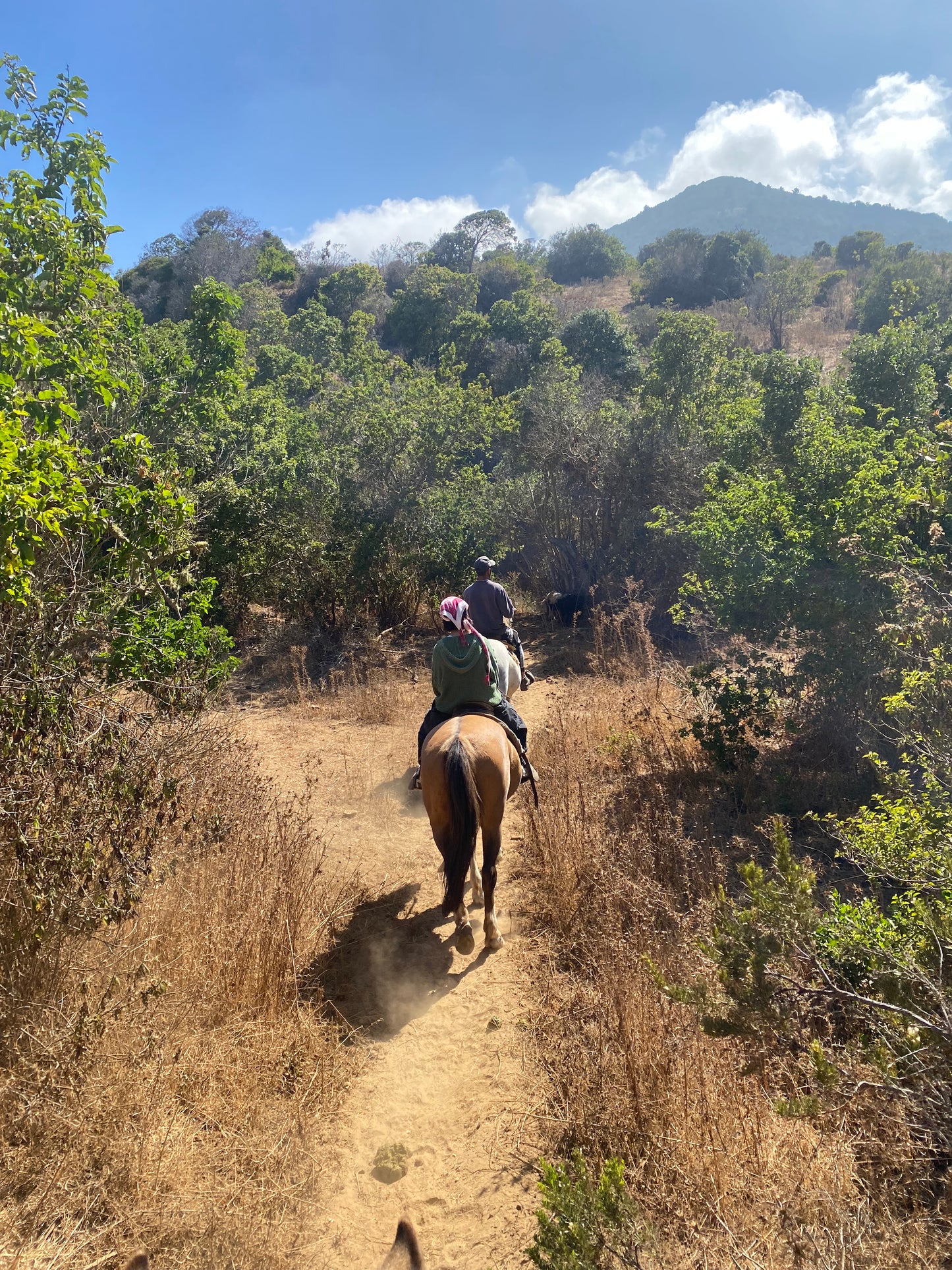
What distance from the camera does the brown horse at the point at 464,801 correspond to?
4.27 m

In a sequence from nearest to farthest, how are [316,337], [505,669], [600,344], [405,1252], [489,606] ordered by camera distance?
[405,1252], [505,669], [489,606], [600,344], [316,337]

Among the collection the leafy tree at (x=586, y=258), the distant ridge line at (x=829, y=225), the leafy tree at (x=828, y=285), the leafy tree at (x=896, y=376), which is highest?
the distant ridge line at (x=829, y=225)

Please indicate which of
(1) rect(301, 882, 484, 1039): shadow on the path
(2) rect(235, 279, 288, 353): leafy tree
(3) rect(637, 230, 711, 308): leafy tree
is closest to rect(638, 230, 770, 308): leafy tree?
(3) rect(637, 230, 711, 308): leafy tree

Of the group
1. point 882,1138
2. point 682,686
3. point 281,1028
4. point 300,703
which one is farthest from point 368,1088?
point 300,703

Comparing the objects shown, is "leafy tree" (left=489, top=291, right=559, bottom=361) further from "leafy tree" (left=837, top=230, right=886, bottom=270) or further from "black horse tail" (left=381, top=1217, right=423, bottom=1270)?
"black horse tail" (left=381, top=1217, right=423, bottom=1270)

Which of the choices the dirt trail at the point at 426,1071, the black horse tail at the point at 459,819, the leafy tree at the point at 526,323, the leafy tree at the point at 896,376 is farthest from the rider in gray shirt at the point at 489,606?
the leafy tree at the point at 526,323

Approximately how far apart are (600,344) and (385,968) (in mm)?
29409

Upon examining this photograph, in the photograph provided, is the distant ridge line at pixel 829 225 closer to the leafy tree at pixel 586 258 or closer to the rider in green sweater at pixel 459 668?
the leafy tree at pixel 586 258

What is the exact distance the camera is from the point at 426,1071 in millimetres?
3543

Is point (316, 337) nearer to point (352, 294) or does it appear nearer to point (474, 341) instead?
point (474, 341)

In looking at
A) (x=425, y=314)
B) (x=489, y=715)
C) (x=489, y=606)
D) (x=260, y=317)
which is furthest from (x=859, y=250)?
(x=489, y=715)

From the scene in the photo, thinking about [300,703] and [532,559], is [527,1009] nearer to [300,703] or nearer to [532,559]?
[300,703]

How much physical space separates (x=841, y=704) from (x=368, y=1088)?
5311mm

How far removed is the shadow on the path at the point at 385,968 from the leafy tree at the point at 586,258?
56.2 metres
